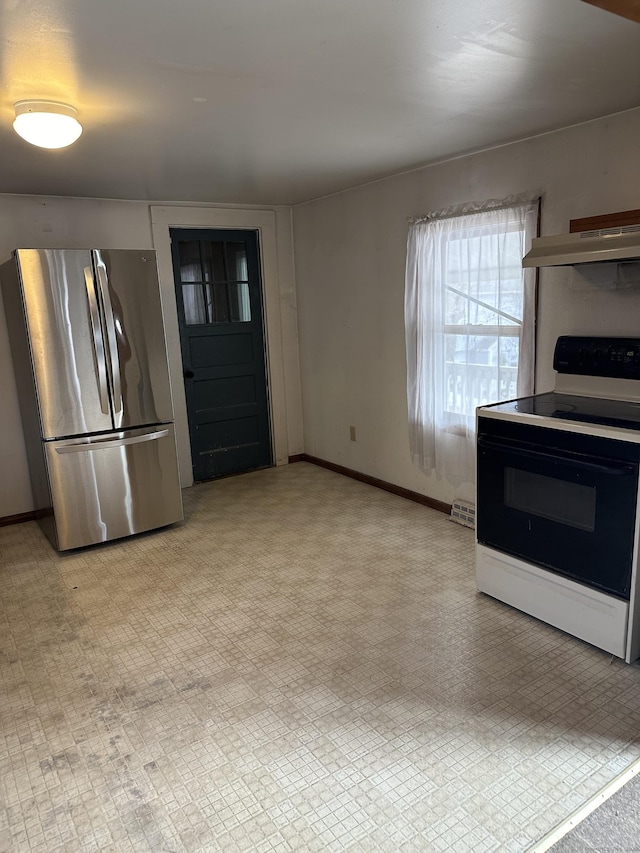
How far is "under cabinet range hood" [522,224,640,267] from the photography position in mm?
2238

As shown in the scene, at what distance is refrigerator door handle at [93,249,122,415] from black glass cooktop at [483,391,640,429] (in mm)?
2189

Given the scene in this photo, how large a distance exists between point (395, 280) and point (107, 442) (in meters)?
2.18

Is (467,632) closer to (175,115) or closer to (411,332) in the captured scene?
(411,332)

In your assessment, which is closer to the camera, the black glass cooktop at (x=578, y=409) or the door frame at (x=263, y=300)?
the black glass cooktop at (x=578, y=409)

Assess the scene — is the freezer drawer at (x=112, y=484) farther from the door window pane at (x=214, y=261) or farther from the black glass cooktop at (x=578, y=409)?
the black glass cooktop at (x=578, y=409)

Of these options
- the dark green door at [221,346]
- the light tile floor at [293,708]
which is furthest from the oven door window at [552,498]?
the dark green door at [221,346]

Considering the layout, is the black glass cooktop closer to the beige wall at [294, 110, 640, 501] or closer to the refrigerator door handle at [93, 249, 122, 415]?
the beige wall at [294, 110, 640, 501]

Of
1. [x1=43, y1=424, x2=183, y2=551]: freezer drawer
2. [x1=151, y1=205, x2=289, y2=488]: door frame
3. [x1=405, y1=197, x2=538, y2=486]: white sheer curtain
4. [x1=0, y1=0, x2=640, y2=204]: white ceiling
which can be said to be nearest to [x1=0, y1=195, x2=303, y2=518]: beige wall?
[x1=151, y1=205, x2=289, y2=488]: door frame

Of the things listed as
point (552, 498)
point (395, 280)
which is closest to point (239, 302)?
point (395, 280)

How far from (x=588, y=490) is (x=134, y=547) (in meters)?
2.66

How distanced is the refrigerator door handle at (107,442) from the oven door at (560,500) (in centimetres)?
204

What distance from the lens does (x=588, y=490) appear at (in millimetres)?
2299

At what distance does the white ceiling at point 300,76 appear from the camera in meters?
1.56

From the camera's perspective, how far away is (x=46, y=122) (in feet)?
7.08
